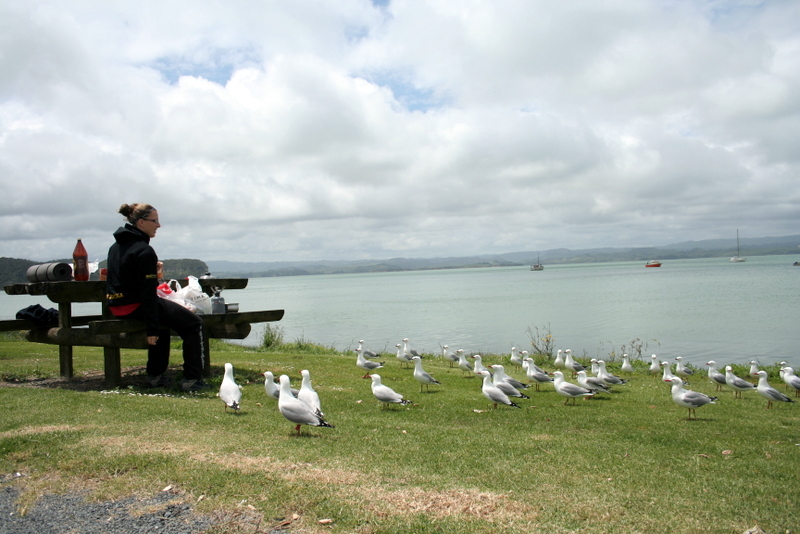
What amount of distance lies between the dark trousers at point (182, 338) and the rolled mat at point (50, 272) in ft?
6.73

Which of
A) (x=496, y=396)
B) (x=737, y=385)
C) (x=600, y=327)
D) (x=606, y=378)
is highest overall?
(x=496, y=396)

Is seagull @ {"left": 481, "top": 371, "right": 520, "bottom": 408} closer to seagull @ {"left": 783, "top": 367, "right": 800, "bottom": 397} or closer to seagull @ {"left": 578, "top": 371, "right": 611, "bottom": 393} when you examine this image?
seagull @ {"left": 578, "top": 371, "right": 611, "bottom": 393}

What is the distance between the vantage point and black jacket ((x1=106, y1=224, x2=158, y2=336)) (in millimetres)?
9078

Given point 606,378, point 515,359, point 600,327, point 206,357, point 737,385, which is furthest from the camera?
point 600,327

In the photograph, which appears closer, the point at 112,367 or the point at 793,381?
the point at 112,367

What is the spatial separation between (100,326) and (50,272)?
2.25m

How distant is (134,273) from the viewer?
30.3 ft

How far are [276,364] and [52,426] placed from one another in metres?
7.30

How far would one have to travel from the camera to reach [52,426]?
7047 mm

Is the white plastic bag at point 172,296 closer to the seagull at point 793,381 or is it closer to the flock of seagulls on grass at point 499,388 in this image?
the flock of seagulls on grass at point 499,388

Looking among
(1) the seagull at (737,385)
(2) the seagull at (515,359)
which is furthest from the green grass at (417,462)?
(2) the seagull at (515,359)

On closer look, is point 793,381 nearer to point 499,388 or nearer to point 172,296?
point 499,388

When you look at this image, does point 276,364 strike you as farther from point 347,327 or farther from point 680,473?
point 347,327

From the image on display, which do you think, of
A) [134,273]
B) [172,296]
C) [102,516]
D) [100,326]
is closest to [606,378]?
[172,296]
